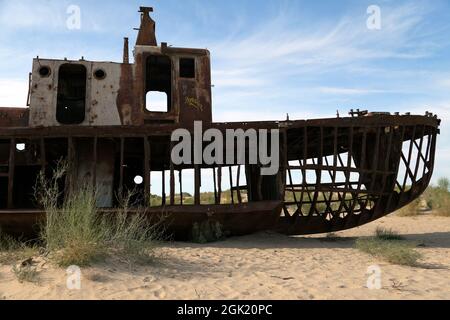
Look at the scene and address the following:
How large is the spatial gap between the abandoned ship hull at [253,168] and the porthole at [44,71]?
140cm

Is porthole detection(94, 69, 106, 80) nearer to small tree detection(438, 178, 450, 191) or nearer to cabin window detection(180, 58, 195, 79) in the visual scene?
cabin window detection(180, 58, 195, 79)

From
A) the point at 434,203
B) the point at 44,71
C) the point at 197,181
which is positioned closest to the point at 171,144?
the point at 197,181

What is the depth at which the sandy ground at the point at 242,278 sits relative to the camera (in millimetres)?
4617

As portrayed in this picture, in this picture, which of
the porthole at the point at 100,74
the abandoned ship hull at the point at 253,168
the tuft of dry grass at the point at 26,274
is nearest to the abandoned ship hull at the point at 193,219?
the abandoned ship hull at the point at 253,168

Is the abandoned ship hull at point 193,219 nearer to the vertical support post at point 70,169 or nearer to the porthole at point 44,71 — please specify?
the vertical support post at point 70,169

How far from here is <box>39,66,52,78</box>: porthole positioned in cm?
907

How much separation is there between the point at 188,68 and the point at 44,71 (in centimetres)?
301

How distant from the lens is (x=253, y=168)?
10.0 meters

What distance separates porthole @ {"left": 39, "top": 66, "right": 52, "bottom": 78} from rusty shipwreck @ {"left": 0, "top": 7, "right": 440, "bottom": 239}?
2 cm

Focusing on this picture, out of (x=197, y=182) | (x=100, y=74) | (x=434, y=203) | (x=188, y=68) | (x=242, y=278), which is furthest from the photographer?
(x=434, y=203)

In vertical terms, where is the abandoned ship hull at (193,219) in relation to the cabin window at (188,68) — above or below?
below

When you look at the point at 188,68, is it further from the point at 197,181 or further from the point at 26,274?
the point at 26,274
